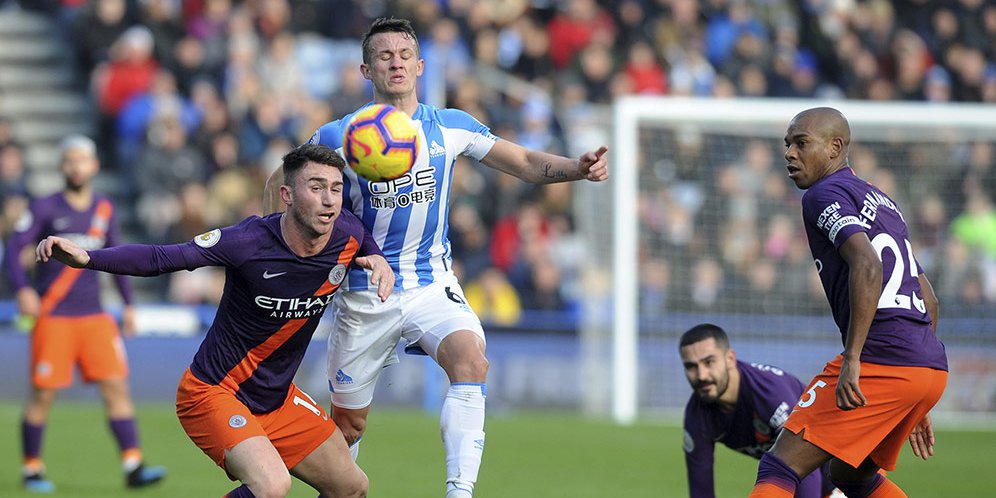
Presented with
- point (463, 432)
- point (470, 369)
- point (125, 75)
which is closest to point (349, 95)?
point (125, 75)

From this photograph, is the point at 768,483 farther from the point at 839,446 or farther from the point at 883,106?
the point at 883,106

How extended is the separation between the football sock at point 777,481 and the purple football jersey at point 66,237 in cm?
601

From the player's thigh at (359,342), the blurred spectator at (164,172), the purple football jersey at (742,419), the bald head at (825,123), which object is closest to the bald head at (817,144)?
the bald head at (825,123)

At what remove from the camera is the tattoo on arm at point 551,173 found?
23.6 ft

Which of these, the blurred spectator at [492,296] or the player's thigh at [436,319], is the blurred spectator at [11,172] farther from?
the player's thigh at [436,319]

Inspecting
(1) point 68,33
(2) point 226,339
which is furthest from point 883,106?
(1) point 68,33

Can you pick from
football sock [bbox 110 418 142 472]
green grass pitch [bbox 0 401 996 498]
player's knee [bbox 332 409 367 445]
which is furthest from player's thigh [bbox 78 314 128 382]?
player's knee [bbox 332 409 367 445]

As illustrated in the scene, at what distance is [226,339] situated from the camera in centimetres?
657

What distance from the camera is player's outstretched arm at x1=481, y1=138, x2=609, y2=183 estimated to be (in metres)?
6.96

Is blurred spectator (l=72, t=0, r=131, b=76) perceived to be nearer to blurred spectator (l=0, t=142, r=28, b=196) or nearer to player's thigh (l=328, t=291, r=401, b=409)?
blurred spectator (l=0, t=142, r=28, b=196)

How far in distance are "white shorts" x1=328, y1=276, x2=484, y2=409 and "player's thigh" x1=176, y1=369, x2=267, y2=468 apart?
2.80 ft

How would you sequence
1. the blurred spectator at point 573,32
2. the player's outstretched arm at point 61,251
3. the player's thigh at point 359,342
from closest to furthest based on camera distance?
the player's outstretched arm at point 61,251, the player's thigh at point 359,342, the blurred spectator at point 573,32

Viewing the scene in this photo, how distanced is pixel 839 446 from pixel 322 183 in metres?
2.64

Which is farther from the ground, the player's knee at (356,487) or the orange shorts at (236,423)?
the orange shorts at (236,423)
